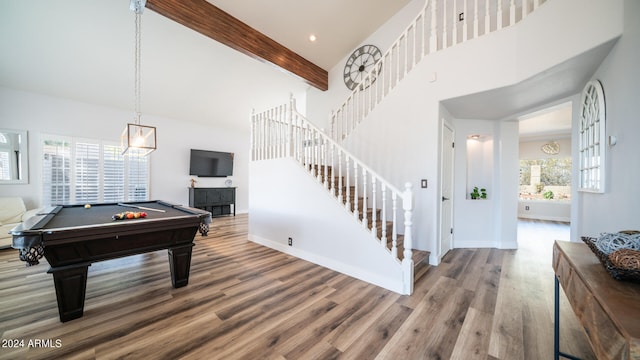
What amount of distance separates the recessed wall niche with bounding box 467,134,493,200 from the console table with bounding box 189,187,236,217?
6495 millimetres

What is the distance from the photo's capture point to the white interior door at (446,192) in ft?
11.5

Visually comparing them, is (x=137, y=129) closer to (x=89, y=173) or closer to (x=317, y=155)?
(x=317, y=155)

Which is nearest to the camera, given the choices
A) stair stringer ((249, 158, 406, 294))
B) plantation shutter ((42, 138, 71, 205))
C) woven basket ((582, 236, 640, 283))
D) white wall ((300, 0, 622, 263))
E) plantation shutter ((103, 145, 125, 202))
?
woven basket ((582, 236, 640, 283))

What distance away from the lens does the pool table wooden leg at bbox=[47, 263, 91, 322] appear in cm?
193

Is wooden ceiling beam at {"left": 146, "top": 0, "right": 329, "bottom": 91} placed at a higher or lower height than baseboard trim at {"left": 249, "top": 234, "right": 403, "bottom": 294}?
higher

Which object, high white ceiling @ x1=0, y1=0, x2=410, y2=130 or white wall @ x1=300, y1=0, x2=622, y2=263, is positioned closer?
white wall @ x1=300, y1=0, x2=622, y2=263

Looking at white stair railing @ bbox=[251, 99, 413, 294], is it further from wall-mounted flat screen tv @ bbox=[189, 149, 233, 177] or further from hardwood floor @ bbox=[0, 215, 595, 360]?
wall-mounted flat screen tv @ bbox=[189, 149, 233, 177]

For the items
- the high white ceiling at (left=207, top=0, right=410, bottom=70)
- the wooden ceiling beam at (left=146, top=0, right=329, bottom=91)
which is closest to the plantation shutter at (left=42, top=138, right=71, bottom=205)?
the wooden ceiling beam at (left=146, top=0, right=329, bottom=91)

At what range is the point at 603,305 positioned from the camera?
2.62 ft

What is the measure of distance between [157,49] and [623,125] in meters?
6.32

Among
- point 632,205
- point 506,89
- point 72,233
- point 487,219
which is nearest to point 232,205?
point 72,233

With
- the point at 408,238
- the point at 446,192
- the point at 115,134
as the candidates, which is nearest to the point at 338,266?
the point at 408,238

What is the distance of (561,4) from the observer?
7.24 feet

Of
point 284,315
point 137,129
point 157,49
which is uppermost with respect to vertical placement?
point 157,49
